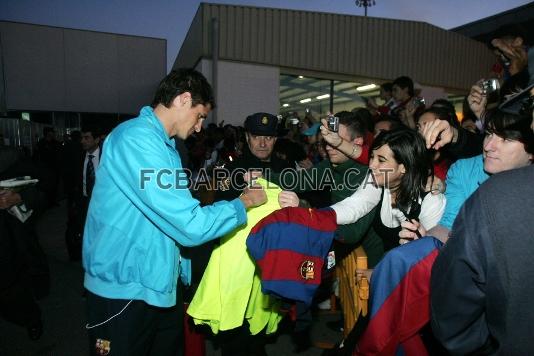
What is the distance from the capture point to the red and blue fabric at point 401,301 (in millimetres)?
1546

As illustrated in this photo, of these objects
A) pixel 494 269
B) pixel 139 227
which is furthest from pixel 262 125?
pixel 494 269

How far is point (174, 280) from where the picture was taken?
207 centimetres

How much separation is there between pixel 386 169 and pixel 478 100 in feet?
3.55

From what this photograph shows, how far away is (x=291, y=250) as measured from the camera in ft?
6.95

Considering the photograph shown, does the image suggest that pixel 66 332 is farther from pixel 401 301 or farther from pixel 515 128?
pixel 515 128

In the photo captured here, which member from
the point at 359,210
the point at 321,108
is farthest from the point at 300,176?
the point at 321,108

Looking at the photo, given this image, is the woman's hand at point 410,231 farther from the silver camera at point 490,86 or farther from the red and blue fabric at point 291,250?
the silver camera at point 490,86

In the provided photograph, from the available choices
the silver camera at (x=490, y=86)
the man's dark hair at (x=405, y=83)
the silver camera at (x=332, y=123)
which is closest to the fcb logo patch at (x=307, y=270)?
the silver camera at (x=332, y=123)

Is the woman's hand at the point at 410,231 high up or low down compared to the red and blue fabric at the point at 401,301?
up

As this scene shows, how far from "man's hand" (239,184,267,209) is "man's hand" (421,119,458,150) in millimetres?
1090

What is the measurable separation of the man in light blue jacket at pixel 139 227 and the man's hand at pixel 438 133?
4.08 feet

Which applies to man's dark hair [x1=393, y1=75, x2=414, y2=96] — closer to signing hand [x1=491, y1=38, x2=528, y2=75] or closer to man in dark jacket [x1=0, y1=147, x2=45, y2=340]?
signing hand [x1=491, y1=38, x2=528, y2=75]

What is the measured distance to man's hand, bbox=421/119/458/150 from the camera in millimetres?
2182

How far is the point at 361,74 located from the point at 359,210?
13.0 metres
